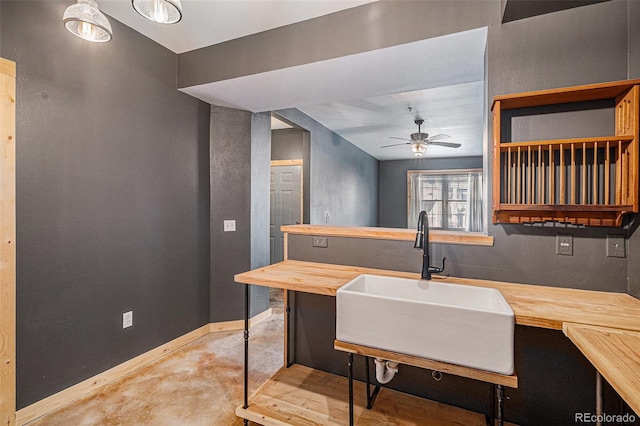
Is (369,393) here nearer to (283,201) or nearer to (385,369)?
(385,369)

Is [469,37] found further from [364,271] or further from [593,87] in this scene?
[364,271]

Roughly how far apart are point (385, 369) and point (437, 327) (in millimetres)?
554

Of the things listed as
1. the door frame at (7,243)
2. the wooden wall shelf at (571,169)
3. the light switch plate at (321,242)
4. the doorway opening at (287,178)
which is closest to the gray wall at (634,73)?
the wooden wall shelf at (571,169)

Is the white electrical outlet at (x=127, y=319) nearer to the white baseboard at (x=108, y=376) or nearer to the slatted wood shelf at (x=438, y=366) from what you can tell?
the white baseboard at (x=108, y=376)

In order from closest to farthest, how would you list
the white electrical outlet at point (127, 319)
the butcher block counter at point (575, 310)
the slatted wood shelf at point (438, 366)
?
1. the butcher block counter at point (575, 310)
2. the slatted wood shelf at point (438, 366)
3. the white electrical outlet at point (127, 319)

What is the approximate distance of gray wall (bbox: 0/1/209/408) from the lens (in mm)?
1796

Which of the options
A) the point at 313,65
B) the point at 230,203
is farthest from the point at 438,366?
the point at 230,203

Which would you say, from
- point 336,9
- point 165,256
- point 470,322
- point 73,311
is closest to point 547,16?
point 336,9

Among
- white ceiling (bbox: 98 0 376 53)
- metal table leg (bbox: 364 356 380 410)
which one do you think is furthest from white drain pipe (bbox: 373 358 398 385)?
white ceiling (bbox: 98 0 376 53)

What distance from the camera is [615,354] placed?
928 mm

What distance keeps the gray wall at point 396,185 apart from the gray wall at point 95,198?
580 cm

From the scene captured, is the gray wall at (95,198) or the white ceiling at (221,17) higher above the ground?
the white ceiling at (221,17)

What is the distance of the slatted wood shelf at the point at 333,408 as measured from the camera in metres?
1.65

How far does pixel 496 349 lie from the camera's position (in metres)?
1.18
